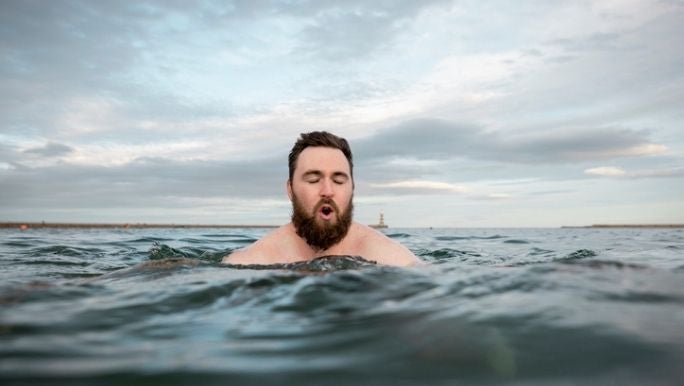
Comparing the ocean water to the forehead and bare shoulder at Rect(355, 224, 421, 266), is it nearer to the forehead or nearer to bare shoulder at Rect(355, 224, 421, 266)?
bare shoulder at Rect(355, 224, 421, 266)

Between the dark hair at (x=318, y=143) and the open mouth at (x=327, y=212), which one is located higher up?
the dark hair at (x=318, y=143)

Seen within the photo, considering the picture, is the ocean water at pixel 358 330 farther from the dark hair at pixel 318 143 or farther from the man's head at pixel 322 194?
the dark hair at pixel 318 143

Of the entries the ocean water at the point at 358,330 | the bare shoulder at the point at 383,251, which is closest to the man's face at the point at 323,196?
the bare shoulder at the point at 383,251

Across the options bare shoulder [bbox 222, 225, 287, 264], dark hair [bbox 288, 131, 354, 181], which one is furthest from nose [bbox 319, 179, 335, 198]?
bare shoulder [bbox 222, 225, 287, 264]

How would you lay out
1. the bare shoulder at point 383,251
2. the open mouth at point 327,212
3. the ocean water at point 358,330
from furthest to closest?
1. the open mouth at point 327,212
2. the bare shoulder at point 383,251
3. the ocean water at point 358,330

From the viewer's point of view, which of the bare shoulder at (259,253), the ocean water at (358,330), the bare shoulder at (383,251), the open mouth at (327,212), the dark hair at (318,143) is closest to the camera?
the ocean water at (358,330)

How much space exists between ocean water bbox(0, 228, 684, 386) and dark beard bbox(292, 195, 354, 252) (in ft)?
6.30

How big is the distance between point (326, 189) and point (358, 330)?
140 inches

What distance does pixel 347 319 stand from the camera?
110 inches

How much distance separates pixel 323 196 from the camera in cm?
602

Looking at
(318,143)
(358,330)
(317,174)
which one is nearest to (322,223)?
(317,174)

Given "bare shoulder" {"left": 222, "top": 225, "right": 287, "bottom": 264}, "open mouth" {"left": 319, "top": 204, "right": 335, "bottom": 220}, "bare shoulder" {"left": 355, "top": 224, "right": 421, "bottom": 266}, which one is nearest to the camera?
"bare shoulder" {"left": 355, "top": 224, "right": 421, "bottom": 266}

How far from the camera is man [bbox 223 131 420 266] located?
6.02 m

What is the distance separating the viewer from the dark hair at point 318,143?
21.0 ft
